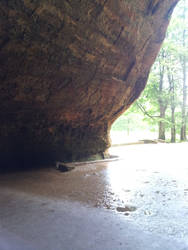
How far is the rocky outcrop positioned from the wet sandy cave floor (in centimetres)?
111

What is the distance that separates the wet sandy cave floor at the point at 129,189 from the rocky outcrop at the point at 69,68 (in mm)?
1106

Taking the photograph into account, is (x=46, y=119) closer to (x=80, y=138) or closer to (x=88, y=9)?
(x=80, y=138)

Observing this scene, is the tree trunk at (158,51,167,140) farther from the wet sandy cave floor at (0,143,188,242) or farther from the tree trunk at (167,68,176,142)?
the wet sandy cave floor at (0,143,188,242)

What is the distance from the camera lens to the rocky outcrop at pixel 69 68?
4238mm

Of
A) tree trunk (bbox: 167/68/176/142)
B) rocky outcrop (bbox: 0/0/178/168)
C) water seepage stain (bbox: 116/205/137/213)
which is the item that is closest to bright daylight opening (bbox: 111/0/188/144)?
tree trunk (bbox: 167/68/176/142)

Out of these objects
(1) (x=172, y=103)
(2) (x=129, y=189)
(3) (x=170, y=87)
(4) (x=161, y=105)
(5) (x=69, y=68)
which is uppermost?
(3) (x=170, y=87)

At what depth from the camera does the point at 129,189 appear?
14.1ft

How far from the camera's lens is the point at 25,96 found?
5.44 metres

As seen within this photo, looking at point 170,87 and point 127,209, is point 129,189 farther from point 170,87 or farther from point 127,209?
point 170,87

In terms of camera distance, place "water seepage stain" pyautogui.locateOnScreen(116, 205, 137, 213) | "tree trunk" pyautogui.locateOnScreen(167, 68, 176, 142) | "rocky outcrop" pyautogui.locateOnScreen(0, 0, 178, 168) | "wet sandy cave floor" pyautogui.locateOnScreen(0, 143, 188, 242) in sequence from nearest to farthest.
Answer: "wet sandy cave floor" pyautogui.locateOnScreen(0, 143, 188, 242), "water seepage stain" pyautogui.locateOnScreen(116, 205, 137, 213), "rocky outcrop" pyautogui.locateOnScreen(0, 0, 178, 168), "tree trunk" pyautogui.locateOnScreen(167, 68, 176, 142)

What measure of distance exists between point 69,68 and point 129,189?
3.24 m

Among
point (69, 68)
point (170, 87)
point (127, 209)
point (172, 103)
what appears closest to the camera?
point (127, 209)

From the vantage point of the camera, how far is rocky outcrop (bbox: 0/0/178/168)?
4.24 meters

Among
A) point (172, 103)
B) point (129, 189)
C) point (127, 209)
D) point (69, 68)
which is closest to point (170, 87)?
point (172, 103)
